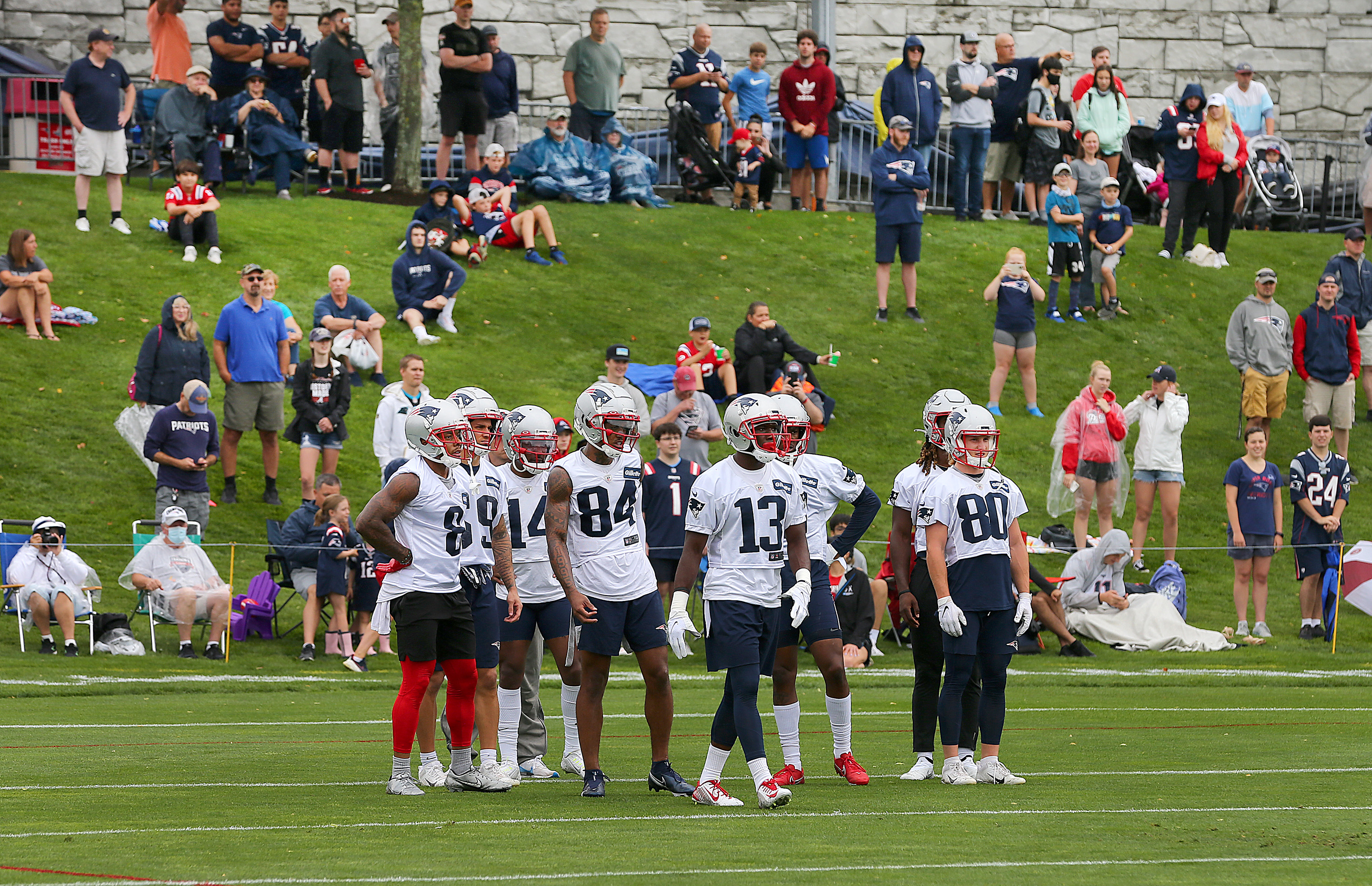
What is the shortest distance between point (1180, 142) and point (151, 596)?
16.1 m

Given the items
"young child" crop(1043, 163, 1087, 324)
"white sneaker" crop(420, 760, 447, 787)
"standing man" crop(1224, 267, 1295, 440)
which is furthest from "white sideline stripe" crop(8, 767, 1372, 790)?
"young child" crop(1043, 163, 1087, 324)

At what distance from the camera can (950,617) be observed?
8.39 meters

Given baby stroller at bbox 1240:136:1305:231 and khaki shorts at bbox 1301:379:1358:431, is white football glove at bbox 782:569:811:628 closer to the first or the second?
khaki shorts at bbox 1301:379:1358:431

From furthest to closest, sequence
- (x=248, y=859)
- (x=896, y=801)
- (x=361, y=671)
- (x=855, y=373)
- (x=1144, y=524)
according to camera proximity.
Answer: (x=855, y=373) < (x=1144, y=524) < (x=361, y=671) < (x=896, y=801) < (x=248, y=859)

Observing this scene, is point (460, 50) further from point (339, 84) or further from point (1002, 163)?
point (1002, 163)

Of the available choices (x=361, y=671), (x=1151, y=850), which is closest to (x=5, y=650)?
(x=361, y=671)

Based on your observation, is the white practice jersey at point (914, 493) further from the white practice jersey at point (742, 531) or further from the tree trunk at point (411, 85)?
the tree trunk at point (411, 85)

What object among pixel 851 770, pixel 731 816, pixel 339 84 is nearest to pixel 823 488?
pixel 851 770

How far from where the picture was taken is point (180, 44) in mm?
23922

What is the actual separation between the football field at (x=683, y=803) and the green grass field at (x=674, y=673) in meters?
0.03

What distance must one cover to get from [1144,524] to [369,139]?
49.7ft

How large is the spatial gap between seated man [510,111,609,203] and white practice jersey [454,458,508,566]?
16.1 meters

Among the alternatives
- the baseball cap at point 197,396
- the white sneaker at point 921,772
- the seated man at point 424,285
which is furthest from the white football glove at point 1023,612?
the seated man at point 424,285

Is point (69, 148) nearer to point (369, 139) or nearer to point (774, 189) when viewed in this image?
point (369, 139)
